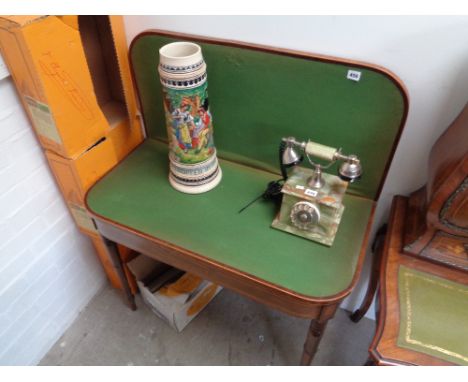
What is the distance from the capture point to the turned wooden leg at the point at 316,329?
0.88 meters

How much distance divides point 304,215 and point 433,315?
1.23 ft

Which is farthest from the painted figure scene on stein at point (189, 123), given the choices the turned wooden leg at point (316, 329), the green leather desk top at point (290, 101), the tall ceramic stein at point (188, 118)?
the turned wooden leg at point (316, 329)

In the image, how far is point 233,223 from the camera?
100 cm

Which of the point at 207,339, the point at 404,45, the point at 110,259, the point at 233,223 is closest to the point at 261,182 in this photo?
the point at 233,223

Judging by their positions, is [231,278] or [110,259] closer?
[231,278]

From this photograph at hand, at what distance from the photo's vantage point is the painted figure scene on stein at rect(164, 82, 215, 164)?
0.92 m

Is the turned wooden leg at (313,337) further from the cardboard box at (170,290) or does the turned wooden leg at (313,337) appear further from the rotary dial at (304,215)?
the cardboard box at (170,290)

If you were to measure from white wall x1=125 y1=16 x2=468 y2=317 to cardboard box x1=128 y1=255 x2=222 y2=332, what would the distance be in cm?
89

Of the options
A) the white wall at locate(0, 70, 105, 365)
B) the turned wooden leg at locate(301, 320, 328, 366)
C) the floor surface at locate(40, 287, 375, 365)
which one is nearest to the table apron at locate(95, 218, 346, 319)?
the turned wooden leg at locate(301, 320, 328, 366)

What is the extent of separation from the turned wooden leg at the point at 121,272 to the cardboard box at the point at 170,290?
1.7 inches

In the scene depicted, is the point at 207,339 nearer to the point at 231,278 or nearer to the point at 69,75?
the point at 231,278

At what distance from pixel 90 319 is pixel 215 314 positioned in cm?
54

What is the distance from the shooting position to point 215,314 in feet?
5.06
